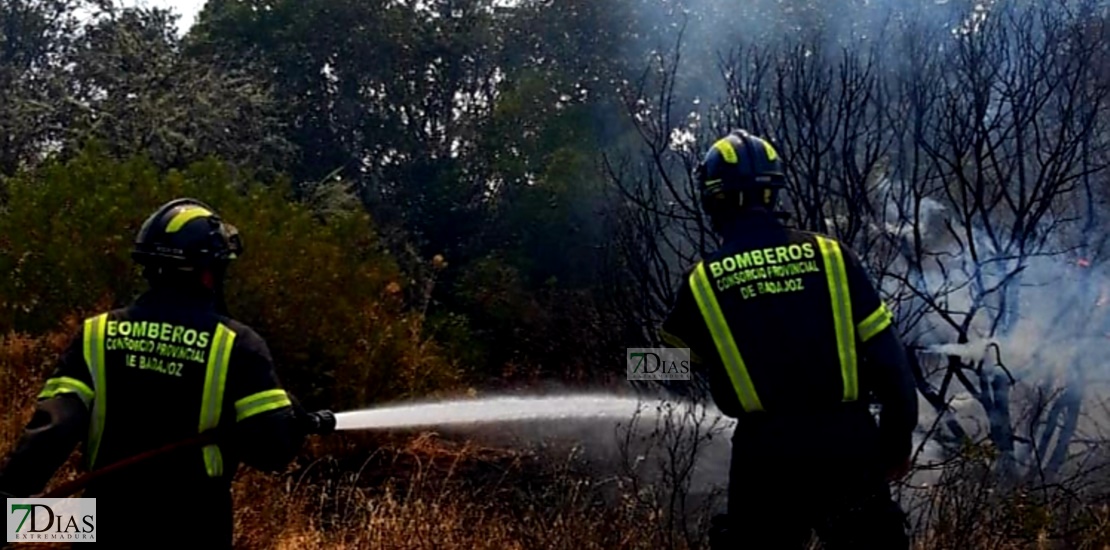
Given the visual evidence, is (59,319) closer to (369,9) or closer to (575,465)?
(575,465)

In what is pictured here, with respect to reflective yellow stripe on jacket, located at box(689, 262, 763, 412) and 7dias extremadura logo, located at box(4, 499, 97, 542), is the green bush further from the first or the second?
reflective yellow stripe on jacket, located at box(689, 262, 763, 412)

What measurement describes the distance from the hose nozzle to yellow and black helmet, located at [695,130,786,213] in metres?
1.37

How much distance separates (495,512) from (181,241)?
4.10 meters

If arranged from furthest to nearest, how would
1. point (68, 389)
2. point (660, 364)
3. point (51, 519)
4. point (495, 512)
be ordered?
point (495, 512) < point (660, 364) < point (51, 519) < point (68, 389)

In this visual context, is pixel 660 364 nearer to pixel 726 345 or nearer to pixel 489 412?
pixel 489 412

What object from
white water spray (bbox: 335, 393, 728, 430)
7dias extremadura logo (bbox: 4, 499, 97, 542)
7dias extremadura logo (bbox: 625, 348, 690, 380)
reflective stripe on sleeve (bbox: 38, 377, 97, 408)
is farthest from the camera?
white water spray (bbox: 335, 393, 728, 430)

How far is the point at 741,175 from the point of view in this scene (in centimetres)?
355

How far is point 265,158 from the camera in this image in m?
16.5

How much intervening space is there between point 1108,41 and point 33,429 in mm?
8905

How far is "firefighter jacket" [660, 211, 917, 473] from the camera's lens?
3.29 metres

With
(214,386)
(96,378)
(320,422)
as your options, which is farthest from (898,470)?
(96,378)

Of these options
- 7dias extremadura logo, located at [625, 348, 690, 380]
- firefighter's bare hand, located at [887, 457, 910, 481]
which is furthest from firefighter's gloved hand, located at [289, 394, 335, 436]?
firefighter's bare hand, located at [887, 457, 910, 481]

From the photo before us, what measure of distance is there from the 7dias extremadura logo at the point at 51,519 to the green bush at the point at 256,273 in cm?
568

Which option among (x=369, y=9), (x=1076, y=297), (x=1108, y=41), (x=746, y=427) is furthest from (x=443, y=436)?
(x=369, y=9)
